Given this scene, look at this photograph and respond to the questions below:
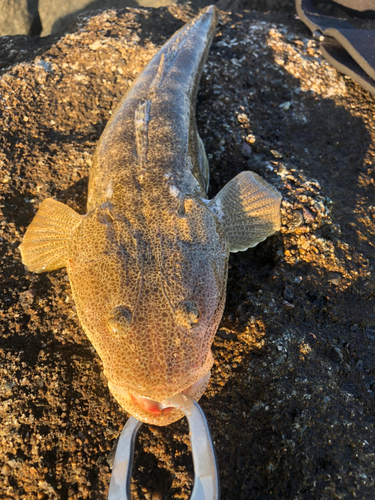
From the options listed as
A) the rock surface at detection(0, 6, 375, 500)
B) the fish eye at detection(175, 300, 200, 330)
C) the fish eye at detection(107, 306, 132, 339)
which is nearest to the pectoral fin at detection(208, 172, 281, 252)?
the rock surface at detection(0, 6, 375, 500)

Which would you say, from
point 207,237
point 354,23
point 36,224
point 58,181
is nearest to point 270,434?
point 207,237

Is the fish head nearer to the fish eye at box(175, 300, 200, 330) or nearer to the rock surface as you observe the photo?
the fish eye at box(175, 300, 200, 330)

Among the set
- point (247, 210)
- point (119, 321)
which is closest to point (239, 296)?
point (247, 210)

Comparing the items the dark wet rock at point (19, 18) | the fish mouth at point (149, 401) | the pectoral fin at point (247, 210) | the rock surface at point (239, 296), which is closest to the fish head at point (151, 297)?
the fish mouth at point (149, 401)

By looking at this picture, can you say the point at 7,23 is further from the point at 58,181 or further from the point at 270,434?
the point at 270,434

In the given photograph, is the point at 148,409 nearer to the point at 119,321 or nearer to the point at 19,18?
the point at 119,321

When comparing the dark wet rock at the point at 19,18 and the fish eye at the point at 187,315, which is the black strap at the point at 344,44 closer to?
the fish eye at the point at 187,315
